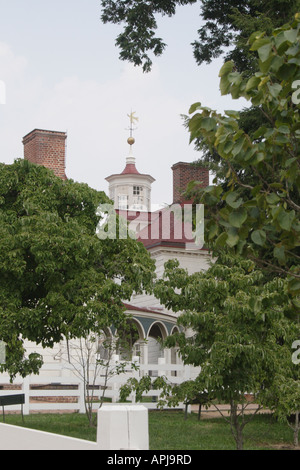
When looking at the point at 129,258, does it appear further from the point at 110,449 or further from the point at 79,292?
the point at 110,449

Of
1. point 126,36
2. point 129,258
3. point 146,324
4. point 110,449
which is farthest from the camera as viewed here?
point 146,324

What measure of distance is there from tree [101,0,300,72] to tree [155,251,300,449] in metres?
6.06

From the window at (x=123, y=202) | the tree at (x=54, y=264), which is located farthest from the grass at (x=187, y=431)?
the window at (x=123, y=202)

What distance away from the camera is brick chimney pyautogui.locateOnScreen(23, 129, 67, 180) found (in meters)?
30.3

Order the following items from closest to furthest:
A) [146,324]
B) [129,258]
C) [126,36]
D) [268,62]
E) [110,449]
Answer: [110,449], [268,62], [129,258], [126,36], [146,324]

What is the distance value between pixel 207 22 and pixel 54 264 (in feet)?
30.5

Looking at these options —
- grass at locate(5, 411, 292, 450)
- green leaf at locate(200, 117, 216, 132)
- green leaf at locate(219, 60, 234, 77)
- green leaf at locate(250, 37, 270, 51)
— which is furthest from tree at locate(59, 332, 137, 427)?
green leaf at locate(250, 37, 270, 51)

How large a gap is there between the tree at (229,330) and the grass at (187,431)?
7.35ft

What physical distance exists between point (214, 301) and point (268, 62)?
804 centimetres

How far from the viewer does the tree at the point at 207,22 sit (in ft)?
55.5

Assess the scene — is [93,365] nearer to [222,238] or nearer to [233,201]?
[222,238]
